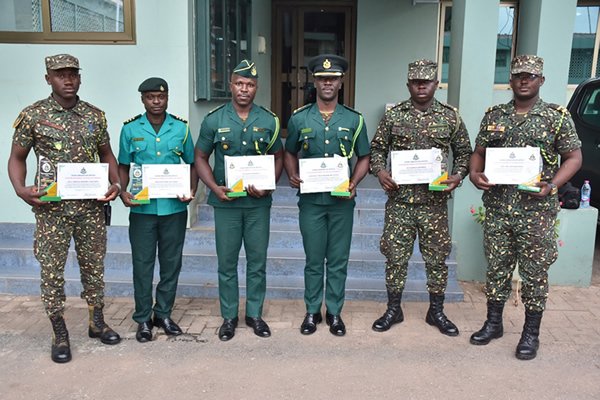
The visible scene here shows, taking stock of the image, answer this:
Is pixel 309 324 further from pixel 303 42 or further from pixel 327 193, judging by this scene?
pixel 303 42

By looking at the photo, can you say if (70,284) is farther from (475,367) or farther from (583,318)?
(583,318)

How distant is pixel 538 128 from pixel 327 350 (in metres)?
2.01

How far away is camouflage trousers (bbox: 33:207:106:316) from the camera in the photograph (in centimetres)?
331

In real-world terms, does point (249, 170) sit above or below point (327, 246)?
above

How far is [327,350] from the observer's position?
355cm

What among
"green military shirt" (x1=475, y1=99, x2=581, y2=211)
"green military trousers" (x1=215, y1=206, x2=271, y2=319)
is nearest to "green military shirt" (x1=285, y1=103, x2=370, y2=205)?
"green military trousers" (x1=215, y1=206, x2=271, y2=319)

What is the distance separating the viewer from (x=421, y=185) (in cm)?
361

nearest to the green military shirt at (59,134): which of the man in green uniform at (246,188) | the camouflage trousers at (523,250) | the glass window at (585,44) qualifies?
the man in green uniform at (246,188)

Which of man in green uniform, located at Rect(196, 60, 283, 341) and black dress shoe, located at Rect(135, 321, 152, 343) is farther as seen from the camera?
black dress shoe, located at Rect(135, 321, 152, 343)

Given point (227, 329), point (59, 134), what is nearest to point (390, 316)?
point (227, 329)

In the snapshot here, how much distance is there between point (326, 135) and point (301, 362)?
5.01 ft

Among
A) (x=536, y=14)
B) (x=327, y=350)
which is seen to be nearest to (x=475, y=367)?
(x=327, y=350)

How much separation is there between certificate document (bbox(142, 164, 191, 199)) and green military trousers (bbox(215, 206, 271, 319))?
32cm

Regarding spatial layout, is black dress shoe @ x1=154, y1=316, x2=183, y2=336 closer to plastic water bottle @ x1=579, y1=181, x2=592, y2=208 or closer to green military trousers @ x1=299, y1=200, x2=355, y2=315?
green military trousers @ x1=299, y1=200, x2=355, y2=315
